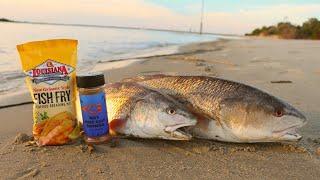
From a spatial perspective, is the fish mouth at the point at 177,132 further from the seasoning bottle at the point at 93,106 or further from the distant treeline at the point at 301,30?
the distant treeline at the point at 301,30

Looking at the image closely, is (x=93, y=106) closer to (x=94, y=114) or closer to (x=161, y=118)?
(x=94, y=114)

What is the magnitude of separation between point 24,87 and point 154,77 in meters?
3.56

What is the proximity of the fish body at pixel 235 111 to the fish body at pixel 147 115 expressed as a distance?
131mm

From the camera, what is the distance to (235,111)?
2602mm

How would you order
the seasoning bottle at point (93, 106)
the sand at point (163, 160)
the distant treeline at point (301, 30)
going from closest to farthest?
1. the sand at point (163, 160)
2. the seasoning bottle at point (93, 106)
3. the distant treeline at point (301, 30)

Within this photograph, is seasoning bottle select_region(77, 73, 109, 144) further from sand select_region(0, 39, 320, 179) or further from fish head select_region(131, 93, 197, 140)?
fish head select_region(131, 93, 197, 140)

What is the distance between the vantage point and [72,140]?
270 centimetres

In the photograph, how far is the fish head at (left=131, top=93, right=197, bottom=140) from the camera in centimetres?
257

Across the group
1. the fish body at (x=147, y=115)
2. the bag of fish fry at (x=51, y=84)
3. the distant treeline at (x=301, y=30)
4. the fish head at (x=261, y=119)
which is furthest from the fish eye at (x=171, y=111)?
the distant treeline at (x=301, y=30)

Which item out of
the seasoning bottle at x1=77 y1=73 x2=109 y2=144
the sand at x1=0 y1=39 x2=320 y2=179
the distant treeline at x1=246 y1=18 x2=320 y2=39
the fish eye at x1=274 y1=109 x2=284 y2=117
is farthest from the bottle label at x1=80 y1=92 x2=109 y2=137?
the distant treeline at x1=246 y1=18 x2=320 y2=39

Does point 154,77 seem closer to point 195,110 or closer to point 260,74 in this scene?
point 195,110

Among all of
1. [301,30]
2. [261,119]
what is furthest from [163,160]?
[301,30]

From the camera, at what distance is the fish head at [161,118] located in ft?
8.45

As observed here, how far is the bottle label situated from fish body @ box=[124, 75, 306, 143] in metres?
0.44
